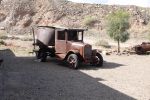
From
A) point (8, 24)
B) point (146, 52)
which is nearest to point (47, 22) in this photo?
point (8, 24)

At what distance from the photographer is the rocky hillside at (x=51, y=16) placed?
58156 mm

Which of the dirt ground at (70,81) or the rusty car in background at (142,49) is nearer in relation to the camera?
the dirt ground at (70,81)

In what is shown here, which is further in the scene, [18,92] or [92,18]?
[92,18]

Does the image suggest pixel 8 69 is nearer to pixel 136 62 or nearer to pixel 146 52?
pixel 136 62

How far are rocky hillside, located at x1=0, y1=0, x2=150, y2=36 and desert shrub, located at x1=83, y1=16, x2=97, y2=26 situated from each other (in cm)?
18

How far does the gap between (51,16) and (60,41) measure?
3963 cm

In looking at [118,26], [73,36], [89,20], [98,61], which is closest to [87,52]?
[98,61]

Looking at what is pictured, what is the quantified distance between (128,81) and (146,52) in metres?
14.0

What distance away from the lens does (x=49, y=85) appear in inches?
579

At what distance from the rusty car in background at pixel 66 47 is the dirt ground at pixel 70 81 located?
51 centimetres

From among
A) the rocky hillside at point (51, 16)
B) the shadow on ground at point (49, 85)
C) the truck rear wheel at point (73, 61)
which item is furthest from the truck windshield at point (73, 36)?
the rocky hillside at point (51, 16)

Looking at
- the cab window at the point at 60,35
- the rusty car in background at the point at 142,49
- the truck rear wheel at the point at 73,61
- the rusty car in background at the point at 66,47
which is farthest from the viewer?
the rusty car in background at the point at 142,49

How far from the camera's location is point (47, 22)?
59094 mm

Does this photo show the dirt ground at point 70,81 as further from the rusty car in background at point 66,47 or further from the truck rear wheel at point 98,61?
the rusty car in background at point 66,47
